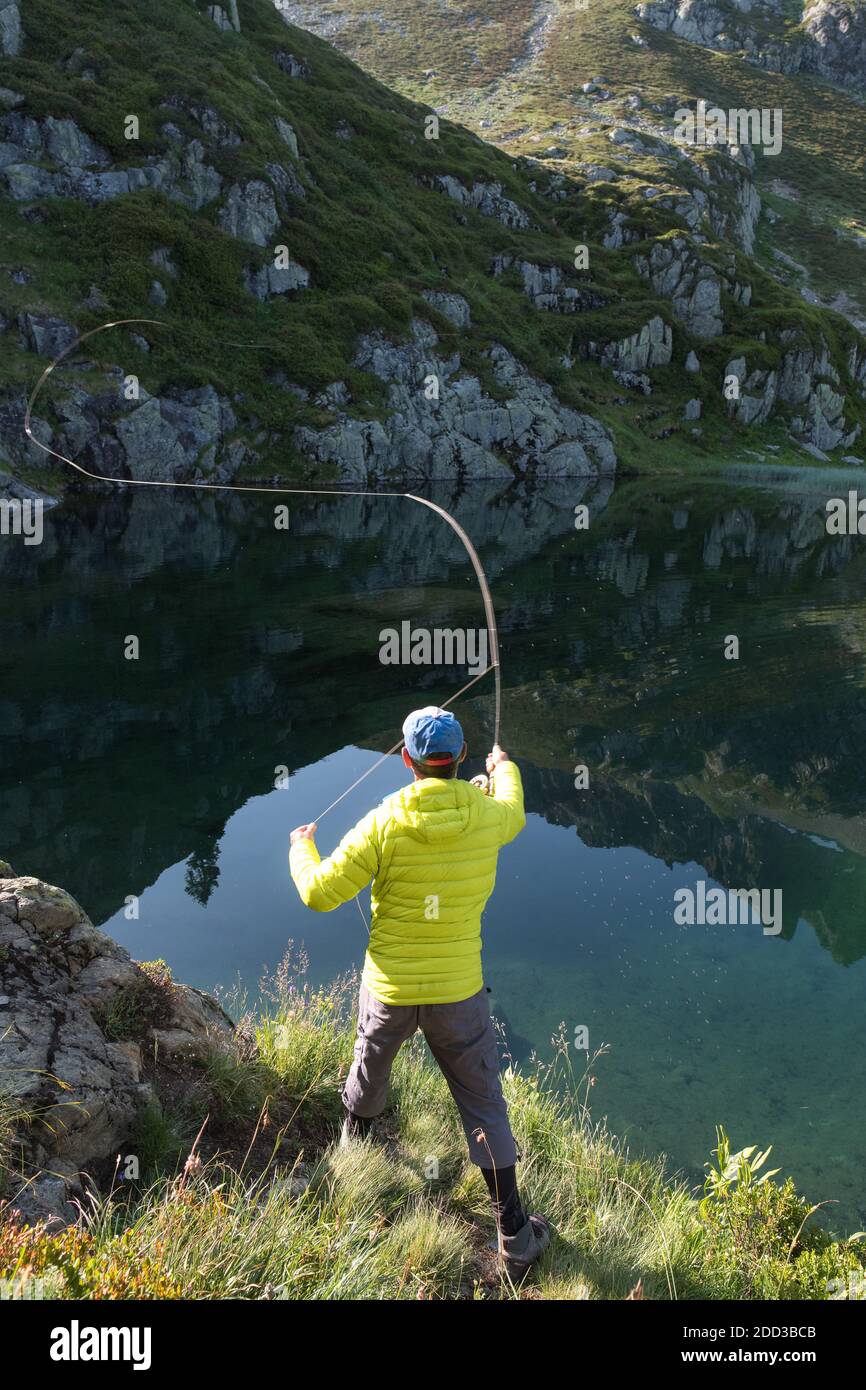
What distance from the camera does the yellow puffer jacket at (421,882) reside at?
4.55 metres

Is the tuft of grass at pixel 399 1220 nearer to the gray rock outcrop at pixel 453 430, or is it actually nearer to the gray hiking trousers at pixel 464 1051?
the gray hiking trousers at pixel 464 1051

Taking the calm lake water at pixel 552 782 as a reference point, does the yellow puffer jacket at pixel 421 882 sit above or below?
above

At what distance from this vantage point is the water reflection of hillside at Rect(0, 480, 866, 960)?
484 inches

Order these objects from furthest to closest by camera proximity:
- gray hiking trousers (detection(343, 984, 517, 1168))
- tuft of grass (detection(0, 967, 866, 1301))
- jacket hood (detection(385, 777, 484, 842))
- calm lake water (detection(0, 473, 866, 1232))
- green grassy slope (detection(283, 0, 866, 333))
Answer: green grassy slope (detection(283, 0, 866, 333)), calm lake water (detection(0, 473, 866, 1232)), gray hiking trousers (detection(343, 984, 517, 1168)), jacket hood (detection(385, 777, 484, 842)), tuft of grass (detection(0, 967, 866, 1301))

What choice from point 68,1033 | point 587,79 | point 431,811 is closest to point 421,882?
point 431,811

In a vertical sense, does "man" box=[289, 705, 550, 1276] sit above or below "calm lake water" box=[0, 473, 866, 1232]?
above

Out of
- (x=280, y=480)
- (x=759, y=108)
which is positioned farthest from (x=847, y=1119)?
(x=759, y=108)

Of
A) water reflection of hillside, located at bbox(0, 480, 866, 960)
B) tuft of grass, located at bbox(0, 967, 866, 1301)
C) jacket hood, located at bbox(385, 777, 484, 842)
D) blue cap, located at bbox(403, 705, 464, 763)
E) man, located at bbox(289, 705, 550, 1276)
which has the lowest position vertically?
water reflection of hillside, located at bbox(0, 480, 866, 960)

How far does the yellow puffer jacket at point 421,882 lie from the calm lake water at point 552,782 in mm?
3621

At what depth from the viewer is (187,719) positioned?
16297 mm

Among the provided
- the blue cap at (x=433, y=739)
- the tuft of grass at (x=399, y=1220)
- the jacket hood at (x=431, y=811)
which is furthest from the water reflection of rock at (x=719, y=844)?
the blue cap at (x=433, y=739)

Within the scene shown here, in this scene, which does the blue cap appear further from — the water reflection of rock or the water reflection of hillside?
the water reflection of rock

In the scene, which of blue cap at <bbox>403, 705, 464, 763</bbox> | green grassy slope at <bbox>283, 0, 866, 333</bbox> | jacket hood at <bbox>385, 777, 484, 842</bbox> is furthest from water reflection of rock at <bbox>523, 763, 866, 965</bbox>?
green grassy slope at <bbox>283, 0, 866, 333</bbox>

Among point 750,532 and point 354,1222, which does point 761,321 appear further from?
point 354,1222
